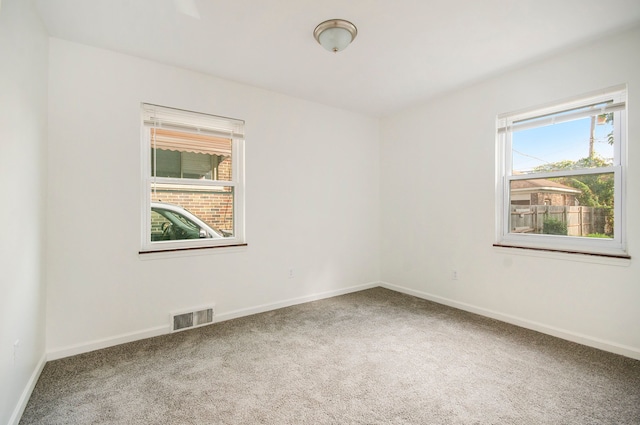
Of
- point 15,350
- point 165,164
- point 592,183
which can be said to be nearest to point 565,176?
point 592,183

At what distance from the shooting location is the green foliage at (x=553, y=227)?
2.88 meters

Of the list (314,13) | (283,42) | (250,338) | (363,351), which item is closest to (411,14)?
(314,13)

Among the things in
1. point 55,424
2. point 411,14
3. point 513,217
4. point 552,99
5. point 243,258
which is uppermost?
point 411,14

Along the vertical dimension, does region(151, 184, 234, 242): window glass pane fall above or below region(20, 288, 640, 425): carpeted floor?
above

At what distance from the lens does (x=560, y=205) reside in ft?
9.50

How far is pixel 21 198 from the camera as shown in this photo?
182cm

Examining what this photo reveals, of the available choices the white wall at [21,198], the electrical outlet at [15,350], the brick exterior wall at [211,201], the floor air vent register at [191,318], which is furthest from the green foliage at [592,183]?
the electrical outlet at [15,350]

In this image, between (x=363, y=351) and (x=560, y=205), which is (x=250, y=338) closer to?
(x=363, y=351)

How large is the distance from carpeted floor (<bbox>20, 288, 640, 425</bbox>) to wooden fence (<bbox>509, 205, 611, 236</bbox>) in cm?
100

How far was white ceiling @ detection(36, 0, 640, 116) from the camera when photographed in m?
2.07

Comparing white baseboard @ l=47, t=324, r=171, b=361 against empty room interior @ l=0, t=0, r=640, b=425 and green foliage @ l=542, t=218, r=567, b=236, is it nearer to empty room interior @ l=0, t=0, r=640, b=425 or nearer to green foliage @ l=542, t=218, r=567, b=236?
empty room interior @ l=0, t=0, r=640, b=425

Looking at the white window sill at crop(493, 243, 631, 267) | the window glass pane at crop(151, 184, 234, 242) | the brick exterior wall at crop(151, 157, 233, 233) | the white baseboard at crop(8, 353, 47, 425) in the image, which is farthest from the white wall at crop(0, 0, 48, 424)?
the white window sill at crop(493, 243, 631, 267)

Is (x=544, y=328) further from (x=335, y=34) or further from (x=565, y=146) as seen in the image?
(x=335, y=34)

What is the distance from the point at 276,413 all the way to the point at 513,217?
Result: 295 centimetres
